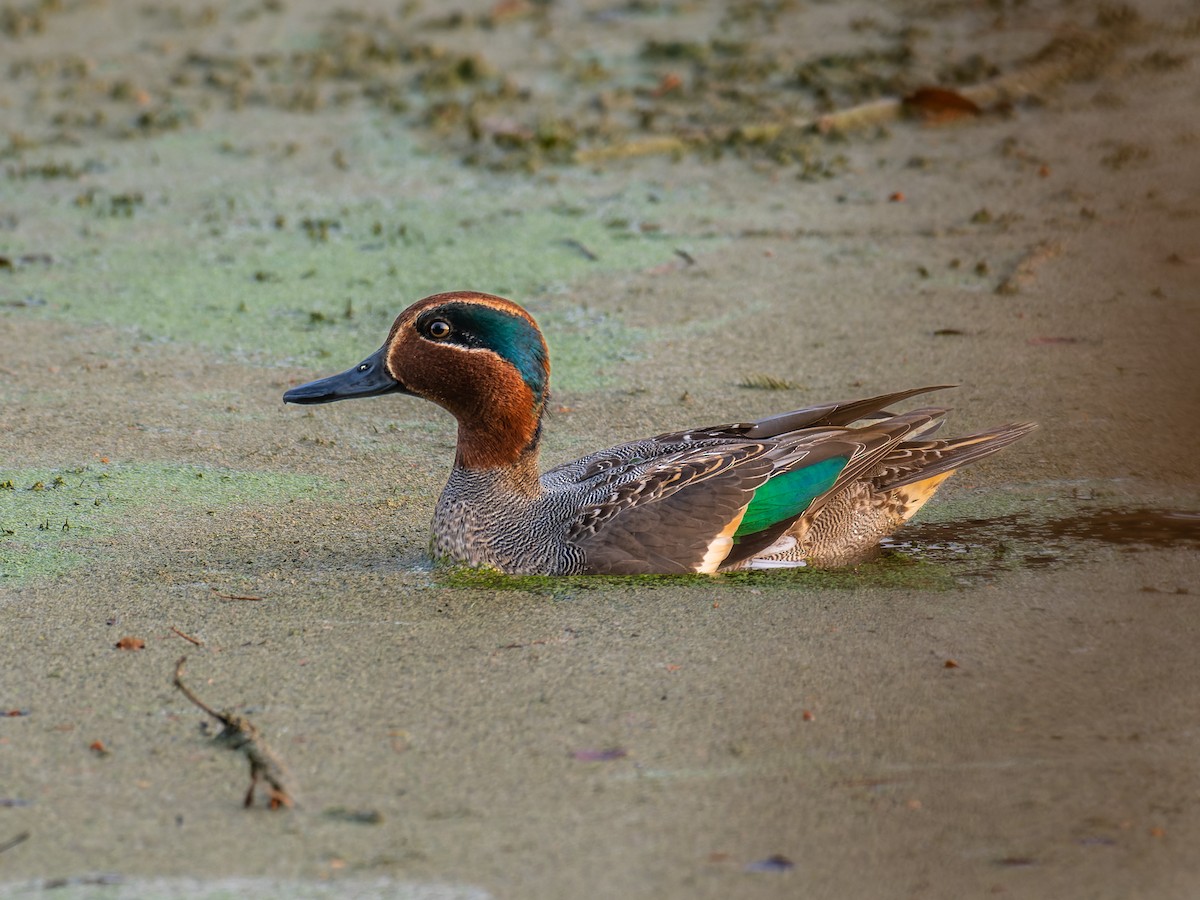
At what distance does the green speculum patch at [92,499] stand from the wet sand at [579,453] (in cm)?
2

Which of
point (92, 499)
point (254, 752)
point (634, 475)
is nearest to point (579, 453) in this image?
point (634, 475)

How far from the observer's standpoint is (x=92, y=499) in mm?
4324

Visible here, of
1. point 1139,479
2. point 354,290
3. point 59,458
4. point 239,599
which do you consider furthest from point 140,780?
point 354,290

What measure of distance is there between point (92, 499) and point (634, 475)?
5.00 ft

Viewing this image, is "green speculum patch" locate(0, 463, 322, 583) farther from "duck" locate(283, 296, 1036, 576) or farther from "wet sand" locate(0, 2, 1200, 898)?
"duck" locate(283, 296, 1036, 576)

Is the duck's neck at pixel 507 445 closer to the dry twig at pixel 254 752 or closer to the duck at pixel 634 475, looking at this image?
the duck at pixel 634 475

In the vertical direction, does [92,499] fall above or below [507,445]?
below

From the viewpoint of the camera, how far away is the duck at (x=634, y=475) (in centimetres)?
379

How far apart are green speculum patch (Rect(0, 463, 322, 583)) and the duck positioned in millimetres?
525

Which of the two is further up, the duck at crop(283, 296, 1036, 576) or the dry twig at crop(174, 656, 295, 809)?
the duck at crop(283, 296, 1036, 576)

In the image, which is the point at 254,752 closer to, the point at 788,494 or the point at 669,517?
the point at 669,517

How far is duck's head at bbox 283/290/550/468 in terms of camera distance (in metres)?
3.92

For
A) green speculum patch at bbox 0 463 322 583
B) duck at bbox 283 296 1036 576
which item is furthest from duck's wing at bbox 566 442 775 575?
green speculum patch at bbox 0 463 322 583

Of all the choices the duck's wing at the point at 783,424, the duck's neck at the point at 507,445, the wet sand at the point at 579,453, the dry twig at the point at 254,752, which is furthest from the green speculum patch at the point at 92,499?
the duck's wing at the point at 783,424
